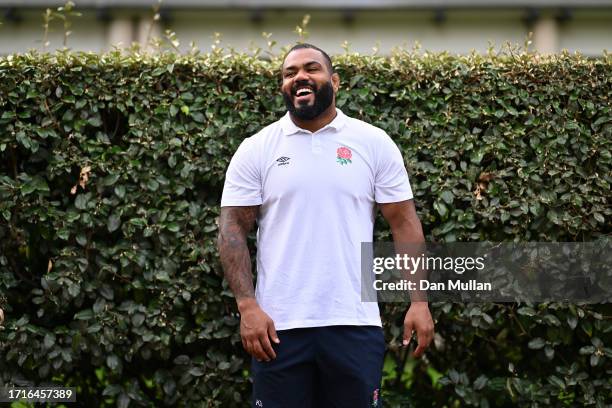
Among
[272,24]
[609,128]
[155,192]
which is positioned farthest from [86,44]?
[609,128]

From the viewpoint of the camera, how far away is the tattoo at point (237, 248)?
13.0ft

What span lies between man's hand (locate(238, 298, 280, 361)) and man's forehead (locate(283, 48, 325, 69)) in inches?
46.8

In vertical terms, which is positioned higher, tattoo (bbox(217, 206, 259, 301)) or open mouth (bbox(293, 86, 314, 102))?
open mouth (bbox(293, 86, 314, 102))

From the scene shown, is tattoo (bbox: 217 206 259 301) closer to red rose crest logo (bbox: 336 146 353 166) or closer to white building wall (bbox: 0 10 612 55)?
red rose crest logo (bbox: 336 146 353 166)

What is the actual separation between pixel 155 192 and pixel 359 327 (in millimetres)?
1580

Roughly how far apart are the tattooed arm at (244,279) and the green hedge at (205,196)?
0.79 m

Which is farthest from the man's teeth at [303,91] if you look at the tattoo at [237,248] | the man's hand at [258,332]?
the man's hand at [258,332]

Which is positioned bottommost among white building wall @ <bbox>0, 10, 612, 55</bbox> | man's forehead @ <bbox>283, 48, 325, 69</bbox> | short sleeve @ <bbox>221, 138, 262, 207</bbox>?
short sleeve @ <bbox>221, 138, 262, 207</bbox>

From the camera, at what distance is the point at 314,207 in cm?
391

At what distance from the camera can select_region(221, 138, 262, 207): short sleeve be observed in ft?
13.3

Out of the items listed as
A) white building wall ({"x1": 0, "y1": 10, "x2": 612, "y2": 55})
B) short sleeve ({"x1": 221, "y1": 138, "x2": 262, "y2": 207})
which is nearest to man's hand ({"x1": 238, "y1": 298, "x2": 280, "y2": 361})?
short sleeve ({"x1": 221, "y1": 138, "x2": 262, "y2": 207})

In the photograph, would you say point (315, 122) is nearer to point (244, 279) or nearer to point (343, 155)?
point (343, 155)

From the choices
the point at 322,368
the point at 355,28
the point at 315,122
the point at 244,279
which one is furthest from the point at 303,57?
the point at 355,28

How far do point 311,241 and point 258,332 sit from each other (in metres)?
0.48
